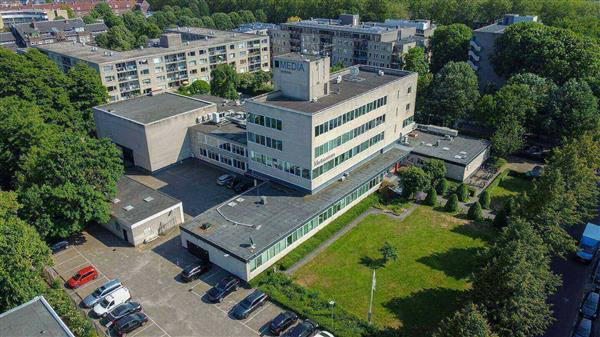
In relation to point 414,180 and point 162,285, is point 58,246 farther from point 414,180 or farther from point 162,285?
point 414,180

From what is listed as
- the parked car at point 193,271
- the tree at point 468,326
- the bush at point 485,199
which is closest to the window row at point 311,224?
the parked car at point 193,271

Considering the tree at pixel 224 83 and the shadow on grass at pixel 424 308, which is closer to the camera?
the shadow on grass at pixel 424 308

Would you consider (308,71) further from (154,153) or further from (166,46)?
(166,46)

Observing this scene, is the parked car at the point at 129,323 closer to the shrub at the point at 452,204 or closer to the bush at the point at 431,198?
the bush at the point at 431,198

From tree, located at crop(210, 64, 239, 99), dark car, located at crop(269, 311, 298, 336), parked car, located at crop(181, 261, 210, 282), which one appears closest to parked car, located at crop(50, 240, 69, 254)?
parked car, located at crop(181, 261, 210, 282)

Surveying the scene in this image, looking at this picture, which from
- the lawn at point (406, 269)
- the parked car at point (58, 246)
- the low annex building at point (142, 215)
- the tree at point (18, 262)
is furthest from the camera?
the low annex building at point (142, 215)

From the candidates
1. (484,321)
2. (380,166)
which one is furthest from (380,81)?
(484,321)
